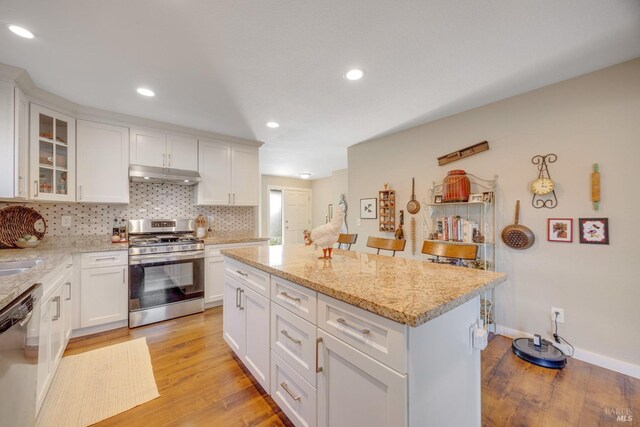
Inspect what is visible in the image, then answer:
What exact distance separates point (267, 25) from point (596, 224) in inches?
112

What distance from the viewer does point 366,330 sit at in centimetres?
95

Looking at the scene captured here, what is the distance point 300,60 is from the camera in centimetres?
188

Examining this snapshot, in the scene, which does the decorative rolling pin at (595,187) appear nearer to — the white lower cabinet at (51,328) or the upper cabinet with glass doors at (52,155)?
the white lower cabinet at (51,328)

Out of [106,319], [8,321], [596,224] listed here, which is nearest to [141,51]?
[8,321]

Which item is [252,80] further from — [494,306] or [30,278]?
[494,306]

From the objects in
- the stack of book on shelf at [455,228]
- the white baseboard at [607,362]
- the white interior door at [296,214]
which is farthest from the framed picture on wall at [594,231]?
the white interior door at [296,214]

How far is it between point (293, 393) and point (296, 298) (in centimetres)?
51

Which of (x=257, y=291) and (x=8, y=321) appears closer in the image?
(x=8, y=321)

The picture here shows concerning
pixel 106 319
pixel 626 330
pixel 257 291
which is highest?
pixel 257 291

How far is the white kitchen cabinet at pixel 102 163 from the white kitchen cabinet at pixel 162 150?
0.09 meters

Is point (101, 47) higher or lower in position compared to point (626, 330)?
higher

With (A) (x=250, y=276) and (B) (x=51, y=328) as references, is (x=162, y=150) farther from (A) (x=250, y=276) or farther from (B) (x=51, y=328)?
(A) (x=250, y=276)

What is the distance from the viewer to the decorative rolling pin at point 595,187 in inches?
79.1

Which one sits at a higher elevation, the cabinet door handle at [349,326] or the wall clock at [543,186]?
the wall clock at [543,186]
